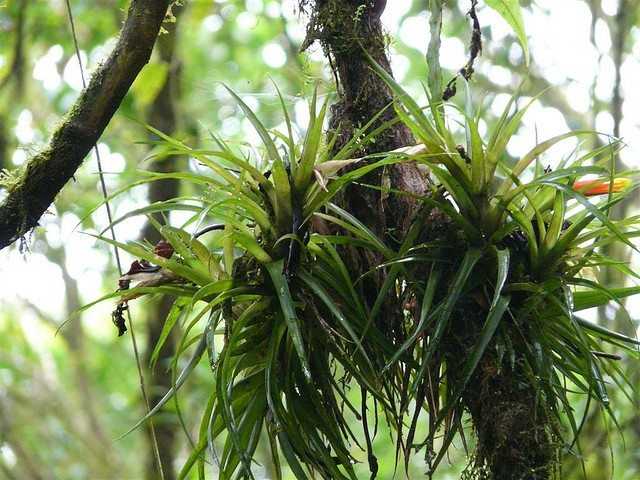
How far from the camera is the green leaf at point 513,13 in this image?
1.13 meters

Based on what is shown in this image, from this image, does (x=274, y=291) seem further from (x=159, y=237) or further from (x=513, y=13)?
(x=159, y=237)

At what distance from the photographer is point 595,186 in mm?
1004

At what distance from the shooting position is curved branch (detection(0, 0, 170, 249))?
0.94m

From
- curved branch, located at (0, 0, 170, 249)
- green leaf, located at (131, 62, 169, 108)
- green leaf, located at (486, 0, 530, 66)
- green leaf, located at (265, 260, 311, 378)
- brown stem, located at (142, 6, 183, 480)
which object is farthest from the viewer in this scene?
brown stem, located at (142, 6, 183, 480)

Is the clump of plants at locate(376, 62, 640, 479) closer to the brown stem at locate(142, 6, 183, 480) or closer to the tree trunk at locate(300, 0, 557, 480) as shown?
the tree trunk at locate(300, 0, 557, 480)

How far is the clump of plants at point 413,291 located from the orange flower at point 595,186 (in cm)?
4

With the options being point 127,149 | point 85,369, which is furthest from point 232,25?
point 85,369

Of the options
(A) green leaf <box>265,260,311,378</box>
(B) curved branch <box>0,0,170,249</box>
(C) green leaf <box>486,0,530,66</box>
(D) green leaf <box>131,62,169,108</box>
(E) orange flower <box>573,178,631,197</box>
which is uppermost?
(D) green leaf <box>131,62,169,108</box>

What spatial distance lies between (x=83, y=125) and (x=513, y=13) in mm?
629

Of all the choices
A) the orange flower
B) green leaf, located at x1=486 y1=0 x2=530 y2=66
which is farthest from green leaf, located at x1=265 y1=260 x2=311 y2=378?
green leaf, located at x1=486 y1=0 x2=530 y2=66

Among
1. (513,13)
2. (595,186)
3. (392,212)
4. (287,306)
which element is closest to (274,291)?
(287,306)

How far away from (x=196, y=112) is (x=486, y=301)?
208cm

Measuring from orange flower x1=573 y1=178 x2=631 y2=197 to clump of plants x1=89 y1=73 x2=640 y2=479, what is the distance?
4 cm

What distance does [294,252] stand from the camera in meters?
0.90
